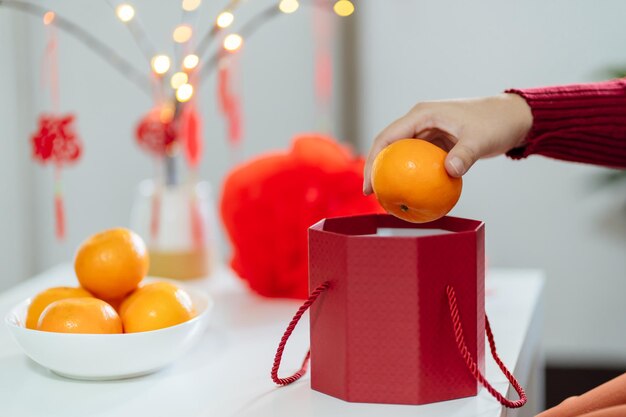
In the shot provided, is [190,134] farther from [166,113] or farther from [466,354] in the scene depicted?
[466,354]

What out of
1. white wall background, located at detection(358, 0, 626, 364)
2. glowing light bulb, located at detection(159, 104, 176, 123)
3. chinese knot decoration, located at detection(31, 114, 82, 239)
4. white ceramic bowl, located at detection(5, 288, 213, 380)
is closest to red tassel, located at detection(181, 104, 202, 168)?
glowing light bulb, located at detection(159, 104, 176, 123)

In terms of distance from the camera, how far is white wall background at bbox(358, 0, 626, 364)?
8.66 ft

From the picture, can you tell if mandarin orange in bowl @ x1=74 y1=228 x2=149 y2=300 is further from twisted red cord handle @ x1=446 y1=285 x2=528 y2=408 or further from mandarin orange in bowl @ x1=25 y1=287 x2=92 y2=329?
twisted red cord handle @ x1=446 y1=285 x2=528 y2=408

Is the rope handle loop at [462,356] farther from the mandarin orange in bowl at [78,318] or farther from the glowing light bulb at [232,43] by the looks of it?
the glowing light bulb at [232,43]

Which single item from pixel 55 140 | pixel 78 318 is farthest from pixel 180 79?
pixel 78 318

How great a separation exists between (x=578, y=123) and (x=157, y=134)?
68 centimetres

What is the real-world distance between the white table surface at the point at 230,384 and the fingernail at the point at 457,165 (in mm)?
250

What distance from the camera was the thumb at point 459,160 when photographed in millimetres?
947

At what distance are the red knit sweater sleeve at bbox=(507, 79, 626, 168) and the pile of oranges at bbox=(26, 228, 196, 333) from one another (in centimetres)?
51

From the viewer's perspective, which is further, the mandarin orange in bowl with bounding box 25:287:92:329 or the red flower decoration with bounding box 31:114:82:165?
the red flower decoration with bounding box 31:114:82:165

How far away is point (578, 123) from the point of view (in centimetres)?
124

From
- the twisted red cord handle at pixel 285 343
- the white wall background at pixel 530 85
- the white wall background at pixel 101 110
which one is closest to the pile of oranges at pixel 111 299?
the twisted red cord handle at pixel 285 343

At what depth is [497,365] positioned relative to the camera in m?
1.07

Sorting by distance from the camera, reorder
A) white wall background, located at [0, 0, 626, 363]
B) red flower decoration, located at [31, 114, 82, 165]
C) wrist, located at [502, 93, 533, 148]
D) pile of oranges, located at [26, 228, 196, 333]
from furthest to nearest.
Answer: white wall background, located at [0, 0, 626, 363]
red flower decoration, located at [31, 114, 82, 165]
wrist, located at [502, 93, 533, 148]
pile of oranges, located at [26, 228, 196, 333]
